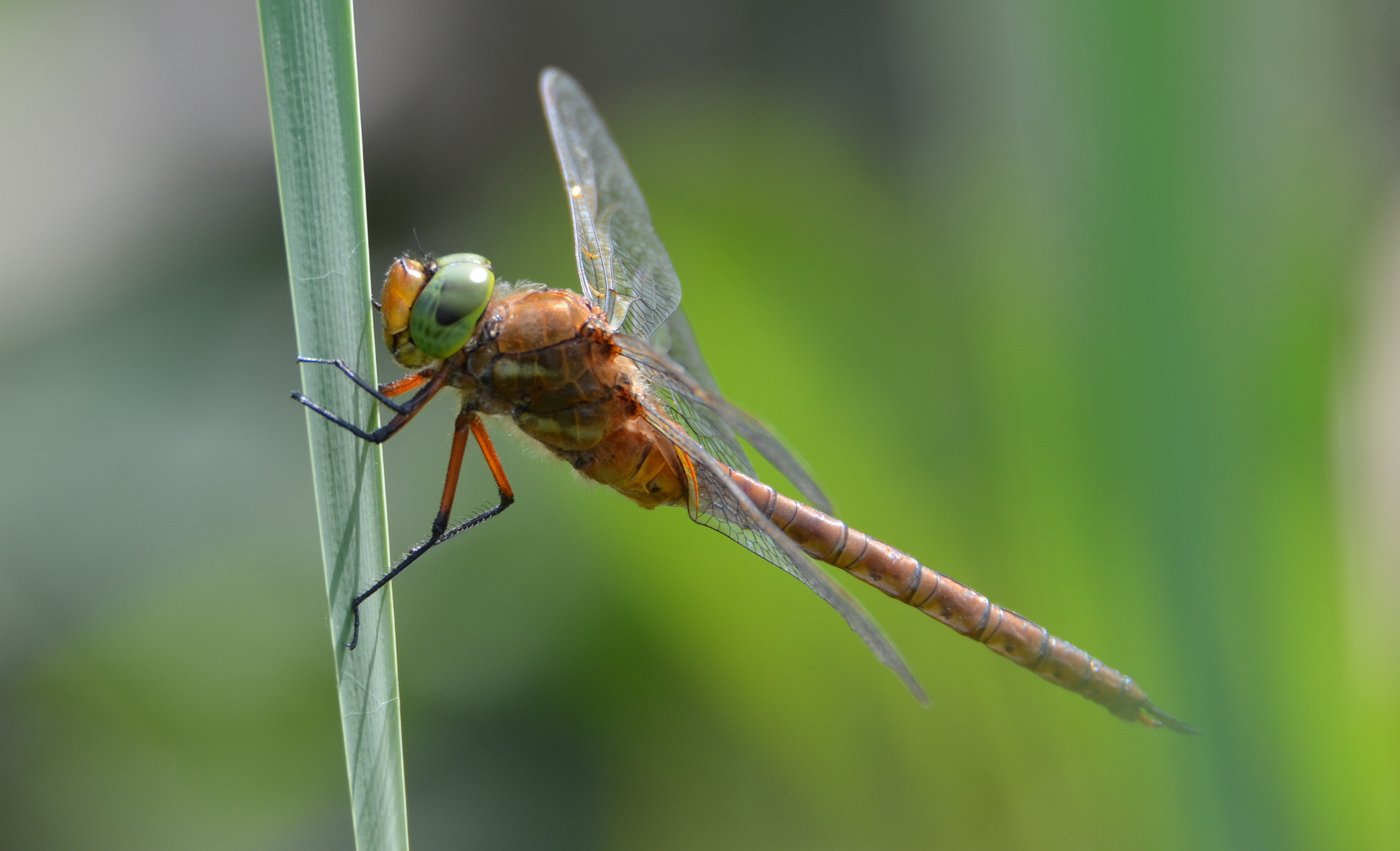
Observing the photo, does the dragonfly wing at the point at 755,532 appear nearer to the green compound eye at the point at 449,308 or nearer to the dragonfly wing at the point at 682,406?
the dragonfly wing at the point at 682,406

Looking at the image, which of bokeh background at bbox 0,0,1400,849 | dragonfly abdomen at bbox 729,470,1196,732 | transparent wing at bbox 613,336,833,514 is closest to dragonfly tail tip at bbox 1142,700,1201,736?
bokeh background at bbox 0,0,1400,849

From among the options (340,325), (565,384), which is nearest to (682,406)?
(565,384)

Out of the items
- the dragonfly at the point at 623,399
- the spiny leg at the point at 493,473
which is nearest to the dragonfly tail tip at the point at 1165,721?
the dragonfly at the point at 623,399

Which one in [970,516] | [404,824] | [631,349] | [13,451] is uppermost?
[631,349]

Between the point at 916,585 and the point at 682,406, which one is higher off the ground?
the point at 682,406

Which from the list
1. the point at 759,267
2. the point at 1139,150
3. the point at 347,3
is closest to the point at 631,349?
the point at 759,267

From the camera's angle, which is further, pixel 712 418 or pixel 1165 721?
pixel 712 418

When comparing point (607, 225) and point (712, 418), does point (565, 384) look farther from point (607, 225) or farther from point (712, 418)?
point (607, 225)

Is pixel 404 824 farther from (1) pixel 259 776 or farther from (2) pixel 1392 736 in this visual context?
(2) pixel 1392 736
